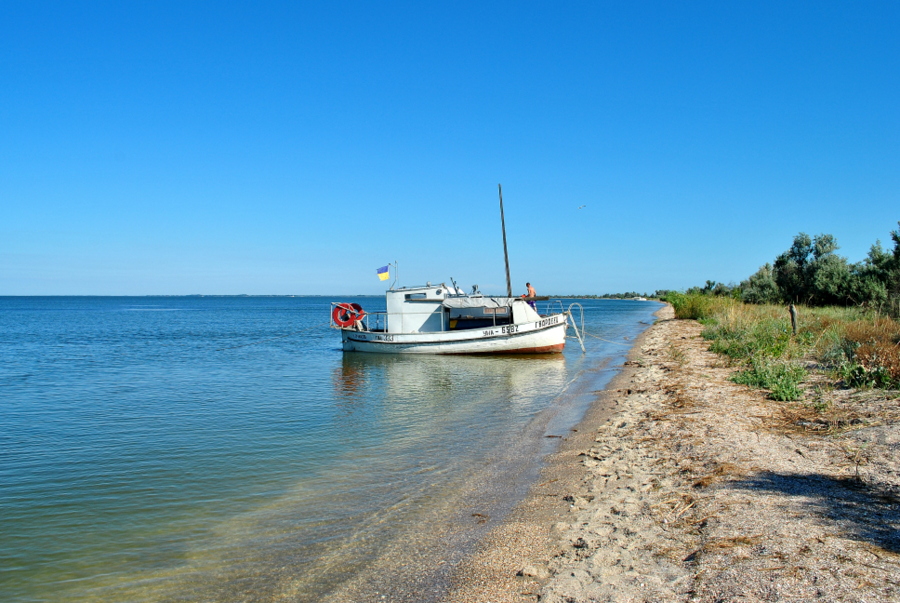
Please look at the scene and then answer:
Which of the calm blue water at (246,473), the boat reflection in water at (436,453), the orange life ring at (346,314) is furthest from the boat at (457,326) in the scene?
the calm blue water at (246,473)

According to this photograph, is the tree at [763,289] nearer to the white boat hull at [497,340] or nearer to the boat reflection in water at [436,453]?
the white boat hull at [497,340]

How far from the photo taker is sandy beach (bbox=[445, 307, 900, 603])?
3.70m

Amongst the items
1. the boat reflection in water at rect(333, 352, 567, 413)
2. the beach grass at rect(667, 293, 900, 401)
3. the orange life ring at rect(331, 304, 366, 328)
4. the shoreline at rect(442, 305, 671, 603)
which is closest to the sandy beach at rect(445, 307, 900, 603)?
the shoreline at rect(442, 305, 671, 603)

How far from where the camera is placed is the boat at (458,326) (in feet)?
75.9

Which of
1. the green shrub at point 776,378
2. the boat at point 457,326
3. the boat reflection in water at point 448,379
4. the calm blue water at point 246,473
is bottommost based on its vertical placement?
the boat reflection in water at point 448,379

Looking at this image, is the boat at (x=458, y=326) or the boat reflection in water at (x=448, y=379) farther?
the boat at (x=458, y=326)

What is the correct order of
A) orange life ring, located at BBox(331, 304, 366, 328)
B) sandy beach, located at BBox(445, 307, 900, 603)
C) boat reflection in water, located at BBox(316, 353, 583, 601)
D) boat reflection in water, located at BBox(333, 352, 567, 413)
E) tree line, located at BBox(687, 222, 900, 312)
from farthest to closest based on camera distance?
orange life ring, located at BBox(331, 304, 366, 328)
tree line, located at BBox(687, 222, 900, 312)
boat reflection in water, located at BBox(333, 352, 567, 413)
boat reflection in water, located at BBox(316, 353, 583, 601)
sandy beach, located at BBox(445, 307, 900, 603)

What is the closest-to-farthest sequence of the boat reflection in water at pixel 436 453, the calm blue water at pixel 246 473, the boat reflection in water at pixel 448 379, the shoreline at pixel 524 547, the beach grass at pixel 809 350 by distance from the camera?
the shoreline at pixel 524 547
the calm blue water at pixel 246 473
the boat reflection in water at pixel 436 453
the beach grass at pixel 809 350
the boat reflection in water at pixel 448 379

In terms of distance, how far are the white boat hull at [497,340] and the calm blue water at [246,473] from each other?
5106mm

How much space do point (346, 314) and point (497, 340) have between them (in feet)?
26.8

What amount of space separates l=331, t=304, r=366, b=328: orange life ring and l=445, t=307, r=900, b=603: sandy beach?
1906cm

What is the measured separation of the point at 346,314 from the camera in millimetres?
27125

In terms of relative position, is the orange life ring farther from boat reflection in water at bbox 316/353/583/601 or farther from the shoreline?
the shoreline

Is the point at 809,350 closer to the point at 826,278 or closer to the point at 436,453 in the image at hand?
the point at 436,453
